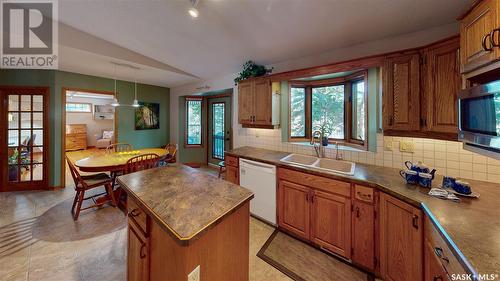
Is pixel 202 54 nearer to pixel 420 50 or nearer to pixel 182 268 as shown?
pixel 420 50

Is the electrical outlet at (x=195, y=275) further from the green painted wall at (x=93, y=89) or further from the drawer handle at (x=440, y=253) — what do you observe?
the green painted wall at (x=93, y=89)

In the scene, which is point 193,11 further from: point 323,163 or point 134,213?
point 323,163

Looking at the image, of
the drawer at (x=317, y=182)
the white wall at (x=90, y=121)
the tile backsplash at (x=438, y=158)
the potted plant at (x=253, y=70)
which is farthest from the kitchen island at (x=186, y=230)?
the white wall at (x=90, y=121)

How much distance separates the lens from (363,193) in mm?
1658

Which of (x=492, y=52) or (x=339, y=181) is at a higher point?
(x=492, y=52)

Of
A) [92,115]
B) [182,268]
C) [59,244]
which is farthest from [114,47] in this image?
[92,115]

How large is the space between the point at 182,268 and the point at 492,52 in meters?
1.91

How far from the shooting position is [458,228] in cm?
91

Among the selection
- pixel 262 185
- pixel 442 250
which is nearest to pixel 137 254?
pixel 262 185

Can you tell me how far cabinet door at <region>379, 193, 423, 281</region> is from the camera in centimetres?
125

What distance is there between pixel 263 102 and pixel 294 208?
5.24ft

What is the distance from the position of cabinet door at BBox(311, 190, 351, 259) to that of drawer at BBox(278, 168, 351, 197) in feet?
0.19

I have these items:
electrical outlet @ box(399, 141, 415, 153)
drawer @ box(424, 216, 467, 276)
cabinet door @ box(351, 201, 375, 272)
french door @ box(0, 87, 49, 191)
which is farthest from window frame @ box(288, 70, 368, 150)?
french door @ box(0, 87, 49, 191)

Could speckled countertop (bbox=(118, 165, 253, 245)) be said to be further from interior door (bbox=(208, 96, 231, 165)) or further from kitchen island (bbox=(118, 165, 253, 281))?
interior door (bbox=(208, 96, 231, 165))
